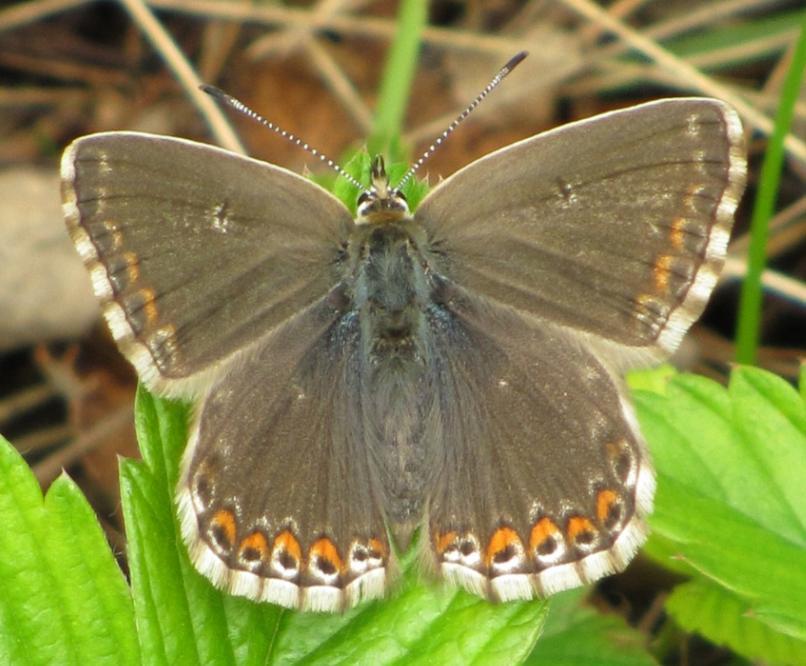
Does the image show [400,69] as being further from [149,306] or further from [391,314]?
[149,306]

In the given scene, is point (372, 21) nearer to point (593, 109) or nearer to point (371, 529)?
point (593, 109)

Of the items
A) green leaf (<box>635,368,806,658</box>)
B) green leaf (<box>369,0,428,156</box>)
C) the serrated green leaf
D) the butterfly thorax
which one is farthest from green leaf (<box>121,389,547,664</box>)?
green leaf (<box>369,0,428,156</box>)

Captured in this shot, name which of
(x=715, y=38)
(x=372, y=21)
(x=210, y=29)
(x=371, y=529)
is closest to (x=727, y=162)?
(x=371, y=529)

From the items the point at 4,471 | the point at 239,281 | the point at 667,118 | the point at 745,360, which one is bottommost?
the point at 745,360

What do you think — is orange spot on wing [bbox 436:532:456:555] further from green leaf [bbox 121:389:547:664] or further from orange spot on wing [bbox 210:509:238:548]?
orange spot on wing [bbox 210:509:238:548]

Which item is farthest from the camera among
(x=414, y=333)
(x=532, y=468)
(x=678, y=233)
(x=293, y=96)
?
(x=293, y=96)

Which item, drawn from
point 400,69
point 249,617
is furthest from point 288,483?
point 400,69

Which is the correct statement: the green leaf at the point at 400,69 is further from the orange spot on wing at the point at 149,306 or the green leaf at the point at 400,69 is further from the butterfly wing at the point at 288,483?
the orange spot on wing at the point at 149,306
